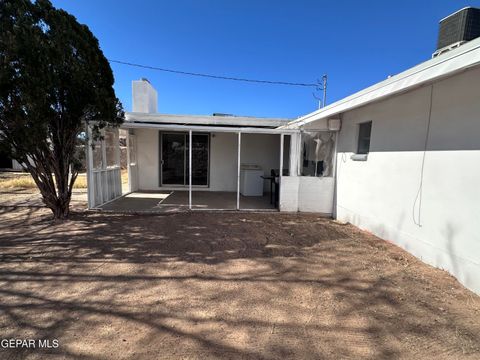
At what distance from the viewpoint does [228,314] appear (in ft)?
8.01

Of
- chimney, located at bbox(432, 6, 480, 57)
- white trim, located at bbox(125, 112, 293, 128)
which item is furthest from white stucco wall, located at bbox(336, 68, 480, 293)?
white trim, located at bbox(125, 112, 293, 128)

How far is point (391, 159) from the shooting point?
4461 mm

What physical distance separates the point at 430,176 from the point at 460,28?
2.38 meters

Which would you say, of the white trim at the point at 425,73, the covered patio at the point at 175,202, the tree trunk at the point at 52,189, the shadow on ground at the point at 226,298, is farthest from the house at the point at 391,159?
the tree trunk at the point at 52,189

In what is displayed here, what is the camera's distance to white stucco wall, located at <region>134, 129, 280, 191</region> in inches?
380

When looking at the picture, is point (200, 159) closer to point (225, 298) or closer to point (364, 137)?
point (364, 137)

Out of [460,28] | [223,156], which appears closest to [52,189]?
[223,156]

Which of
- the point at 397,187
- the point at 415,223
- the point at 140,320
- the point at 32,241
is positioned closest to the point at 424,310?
the point at 415,223

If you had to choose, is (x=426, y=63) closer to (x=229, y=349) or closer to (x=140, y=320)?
(x=229, y=349)

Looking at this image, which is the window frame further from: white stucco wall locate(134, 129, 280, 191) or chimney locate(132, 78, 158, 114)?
chimney locate(132, 78, 158, 114)

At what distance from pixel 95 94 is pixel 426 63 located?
541 cm

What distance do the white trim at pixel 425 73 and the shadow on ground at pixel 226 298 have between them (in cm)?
242

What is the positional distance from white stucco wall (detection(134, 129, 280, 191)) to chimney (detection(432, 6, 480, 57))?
596 centimetres

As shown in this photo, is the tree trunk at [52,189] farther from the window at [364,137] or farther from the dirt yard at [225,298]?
the window at [364,137]
